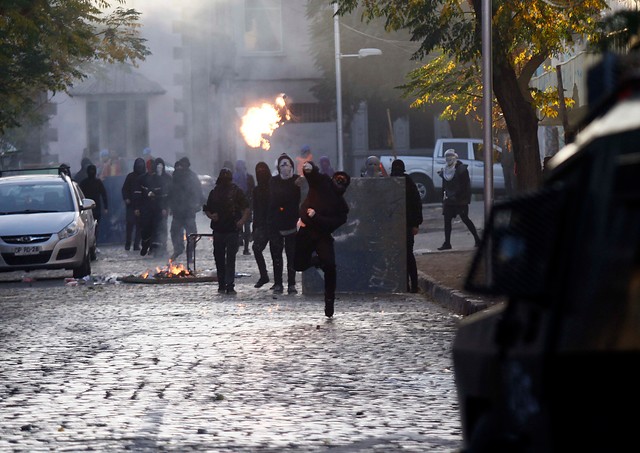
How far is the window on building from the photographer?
61.0 m

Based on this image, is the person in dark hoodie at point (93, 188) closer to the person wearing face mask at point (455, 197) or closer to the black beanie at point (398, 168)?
the person wearing face mask at point (455, 197)

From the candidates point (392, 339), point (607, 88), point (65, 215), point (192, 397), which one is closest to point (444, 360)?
point (392, 339)

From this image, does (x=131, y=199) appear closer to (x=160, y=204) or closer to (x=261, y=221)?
(x=160, y=204)

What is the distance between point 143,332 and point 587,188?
36.9 feet

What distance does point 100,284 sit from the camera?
2166cm

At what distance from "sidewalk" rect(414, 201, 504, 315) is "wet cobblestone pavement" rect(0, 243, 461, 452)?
338 millimetres

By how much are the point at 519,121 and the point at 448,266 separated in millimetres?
2393

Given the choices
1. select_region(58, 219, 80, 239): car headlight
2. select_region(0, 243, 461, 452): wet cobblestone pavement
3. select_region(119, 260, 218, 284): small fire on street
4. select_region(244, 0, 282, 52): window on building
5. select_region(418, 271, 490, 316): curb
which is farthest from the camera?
select_region(244, 0, 282, 52): window on building

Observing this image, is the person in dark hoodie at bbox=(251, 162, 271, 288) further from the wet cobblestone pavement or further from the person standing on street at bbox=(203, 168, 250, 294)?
the wet cobblestone pavement

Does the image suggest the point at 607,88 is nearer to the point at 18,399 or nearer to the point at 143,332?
the point at 18,399

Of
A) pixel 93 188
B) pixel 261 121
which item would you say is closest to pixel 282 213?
pixel 93 188

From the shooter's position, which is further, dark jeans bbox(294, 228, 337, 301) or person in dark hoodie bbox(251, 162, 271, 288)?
person in dark hoodie bbox(251, 162, 271, 288)

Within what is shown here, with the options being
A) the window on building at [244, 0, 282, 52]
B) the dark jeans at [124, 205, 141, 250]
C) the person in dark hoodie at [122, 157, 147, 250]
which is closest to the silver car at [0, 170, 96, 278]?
the person in dark hoodie at [122, 157, 147, 250]

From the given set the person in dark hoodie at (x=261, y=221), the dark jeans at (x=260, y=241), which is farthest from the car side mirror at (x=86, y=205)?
the dark jeans at (x=260, y=241)
